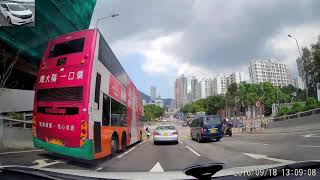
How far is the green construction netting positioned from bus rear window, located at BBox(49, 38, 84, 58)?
32.1ft

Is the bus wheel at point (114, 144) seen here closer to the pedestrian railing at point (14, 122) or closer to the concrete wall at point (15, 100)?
the pedestrian railing at point (14, 122)

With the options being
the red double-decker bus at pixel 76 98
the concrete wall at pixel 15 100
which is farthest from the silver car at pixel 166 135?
the red double-decker bus at pixel 76 98

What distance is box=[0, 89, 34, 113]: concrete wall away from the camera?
21.6m

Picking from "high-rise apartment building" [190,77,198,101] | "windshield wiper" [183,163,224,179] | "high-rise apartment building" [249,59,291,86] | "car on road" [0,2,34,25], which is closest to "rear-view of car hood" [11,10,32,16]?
"car on road" [0,2,34,25]

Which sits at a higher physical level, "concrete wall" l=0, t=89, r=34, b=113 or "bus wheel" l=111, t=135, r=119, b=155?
"concrete wall" l=0, t=89, r=34, b=113

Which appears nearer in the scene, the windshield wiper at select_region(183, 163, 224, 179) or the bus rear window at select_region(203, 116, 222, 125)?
the windshield wiper at select_region(183, 163, 224, 179)

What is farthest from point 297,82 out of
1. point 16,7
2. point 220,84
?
point 16,7

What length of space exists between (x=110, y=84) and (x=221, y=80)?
129 meters

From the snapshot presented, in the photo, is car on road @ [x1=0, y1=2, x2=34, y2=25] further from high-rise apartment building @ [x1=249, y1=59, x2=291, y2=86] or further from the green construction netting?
high-rise apartment building @ [x1=249, y1=59, x2=291, y2=86]

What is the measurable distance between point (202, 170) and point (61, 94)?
304 inches

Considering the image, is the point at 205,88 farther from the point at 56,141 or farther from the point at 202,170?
the point at 202,170

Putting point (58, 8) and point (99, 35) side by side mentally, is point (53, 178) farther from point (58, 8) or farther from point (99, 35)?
point (58, 8)

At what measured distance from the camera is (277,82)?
4368 inches

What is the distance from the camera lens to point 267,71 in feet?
322
